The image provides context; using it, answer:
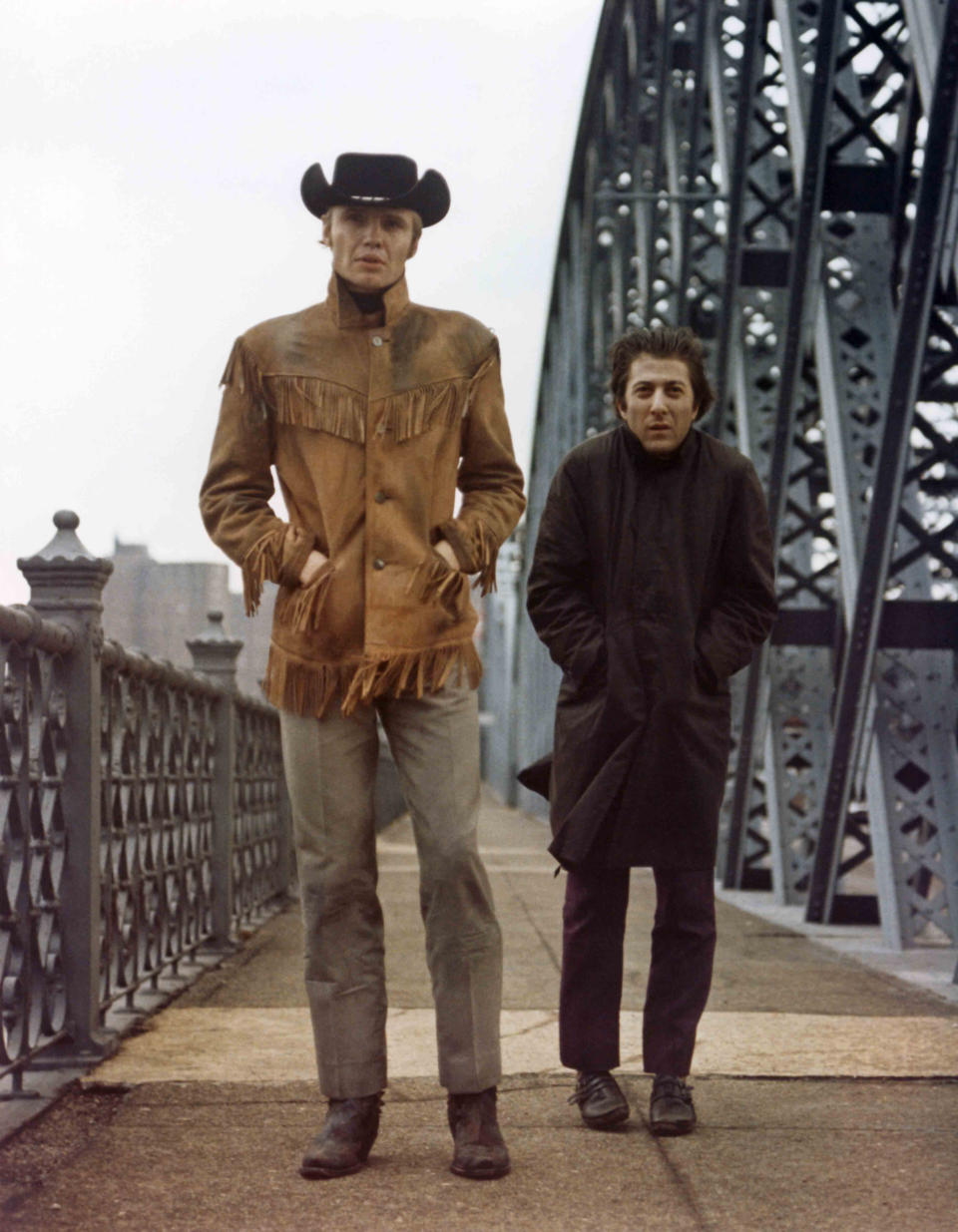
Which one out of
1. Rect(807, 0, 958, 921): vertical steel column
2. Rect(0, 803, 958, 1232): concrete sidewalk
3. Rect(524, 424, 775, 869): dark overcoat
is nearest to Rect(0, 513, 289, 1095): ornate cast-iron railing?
Rect(0, 803, 958, 1232): concrete sidewalk

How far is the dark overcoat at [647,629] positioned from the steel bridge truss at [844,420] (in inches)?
107

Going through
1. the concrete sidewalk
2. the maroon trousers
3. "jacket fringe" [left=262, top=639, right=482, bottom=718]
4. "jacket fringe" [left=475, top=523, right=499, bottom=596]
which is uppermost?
"jacket fringe" [left=475, top=523, right=499, bottom=596]

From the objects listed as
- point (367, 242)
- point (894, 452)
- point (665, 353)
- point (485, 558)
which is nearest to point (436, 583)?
point (485, 558)

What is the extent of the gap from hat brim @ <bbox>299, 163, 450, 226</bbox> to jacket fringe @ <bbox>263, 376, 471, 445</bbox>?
34 centimetres

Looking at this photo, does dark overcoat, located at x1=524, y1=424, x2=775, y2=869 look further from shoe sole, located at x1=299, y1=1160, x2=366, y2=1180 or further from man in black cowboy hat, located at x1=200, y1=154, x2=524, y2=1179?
shoe sole, located at x1=299, y1=1160, x2=366, y2=1180

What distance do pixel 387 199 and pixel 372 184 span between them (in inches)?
1.6

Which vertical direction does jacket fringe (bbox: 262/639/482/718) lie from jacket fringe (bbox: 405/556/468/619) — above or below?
below

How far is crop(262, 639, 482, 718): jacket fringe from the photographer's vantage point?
3.38 metres

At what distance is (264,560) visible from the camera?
3.43 m

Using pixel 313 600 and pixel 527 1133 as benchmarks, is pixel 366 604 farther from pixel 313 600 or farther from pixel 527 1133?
pixel 527 1133

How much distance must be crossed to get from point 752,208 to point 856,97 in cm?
397

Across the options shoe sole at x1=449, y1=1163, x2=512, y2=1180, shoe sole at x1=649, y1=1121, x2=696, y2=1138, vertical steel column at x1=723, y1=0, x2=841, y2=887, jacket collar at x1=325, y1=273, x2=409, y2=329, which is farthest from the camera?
vertical steel column at x1=723, y1=0, x2=841, y2=887

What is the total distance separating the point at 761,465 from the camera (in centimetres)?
1145

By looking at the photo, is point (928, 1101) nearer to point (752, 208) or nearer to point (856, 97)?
point (856, 97)
